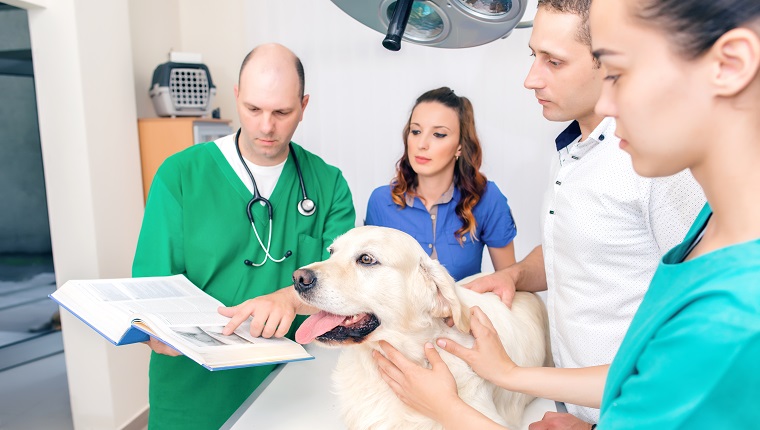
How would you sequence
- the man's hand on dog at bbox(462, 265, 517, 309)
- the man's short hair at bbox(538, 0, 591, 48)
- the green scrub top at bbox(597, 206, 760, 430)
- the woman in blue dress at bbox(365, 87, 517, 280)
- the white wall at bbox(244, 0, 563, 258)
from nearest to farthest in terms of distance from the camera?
the green scrub top at bbox(597, 206, 760, 430) → the man's short hair at bbox(538, 0, 591, 48) → the man's hand on dog at bbox(462, 265, 517, 309) → the woman in blue dress at bbox(365, 87, 517, 280) → the white wall at bbox(244, 0, 563, 258)

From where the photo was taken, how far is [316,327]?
1.26m

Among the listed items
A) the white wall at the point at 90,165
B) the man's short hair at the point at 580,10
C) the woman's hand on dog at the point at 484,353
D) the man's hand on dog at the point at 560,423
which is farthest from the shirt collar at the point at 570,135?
the white wall at the point at 90,165

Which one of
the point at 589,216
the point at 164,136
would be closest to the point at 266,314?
the point at 589,216

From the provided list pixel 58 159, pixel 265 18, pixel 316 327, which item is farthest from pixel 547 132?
pixel 58 159

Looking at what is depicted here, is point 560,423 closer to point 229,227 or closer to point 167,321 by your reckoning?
point 167,321

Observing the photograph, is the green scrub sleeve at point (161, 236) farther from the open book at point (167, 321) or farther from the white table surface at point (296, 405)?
the white table surface at point (296, 405)

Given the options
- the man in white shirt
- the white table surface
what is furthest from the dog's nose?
the man in white shirt

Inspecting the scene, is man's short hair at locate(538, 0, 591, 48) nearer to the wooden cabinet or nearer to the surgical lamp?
the surgical lamp

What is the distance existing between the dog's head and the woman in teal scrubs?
0.70 metres

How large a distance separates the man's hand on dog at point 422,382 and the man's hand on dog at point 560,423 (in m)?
0.28

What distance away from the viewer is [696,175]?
0.52m

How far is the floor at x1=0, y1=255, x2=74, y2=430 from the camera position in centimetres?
277

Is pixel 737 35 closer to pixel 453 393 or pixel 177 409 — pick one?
pixel 453 393

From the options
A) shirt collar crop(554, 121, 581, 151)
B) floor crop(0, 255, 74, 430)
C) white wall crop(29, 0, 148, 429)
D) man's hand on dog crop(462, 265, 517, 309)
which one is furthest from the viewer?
floor crop(0, 255, 74, 430)
